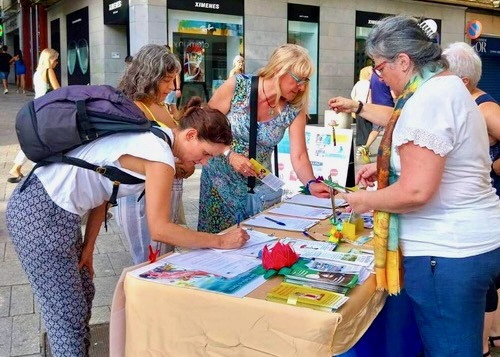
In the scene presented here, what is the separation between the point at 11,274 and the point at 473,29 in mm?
17014

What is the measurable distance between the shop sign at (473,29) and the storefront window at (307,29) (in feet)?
19.4

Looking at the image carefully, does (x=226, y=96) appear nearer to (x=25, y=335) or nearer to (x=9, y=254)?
(x=25, y=335)

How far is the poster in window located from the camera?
13.5 meters

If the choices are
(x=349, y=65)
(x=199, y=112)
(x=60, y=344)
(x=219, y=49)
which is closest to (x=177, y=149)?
(x=199, y=112)

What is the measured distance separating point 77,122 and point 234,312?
0.84 metres

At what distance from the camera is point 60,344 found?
2248 millimetres

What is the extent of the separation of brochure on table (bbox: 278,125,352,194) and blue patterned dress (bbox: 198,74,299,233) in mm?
1979

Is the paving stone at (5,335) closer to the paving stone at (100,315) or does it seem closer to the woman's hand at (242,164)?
the paving stone at (100,315)

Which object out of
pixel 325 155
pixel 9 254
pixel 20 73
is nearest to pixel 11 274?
pixel 9 254

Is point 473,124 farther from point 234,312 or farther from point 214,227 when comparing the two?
point 214,227

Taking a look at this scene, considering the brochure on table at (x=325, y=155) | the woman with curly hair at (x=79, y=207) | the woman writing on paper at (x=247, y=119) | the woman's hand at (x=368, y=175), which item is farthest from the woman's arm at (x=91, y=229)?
the brochure on table at (x=325, y=155)

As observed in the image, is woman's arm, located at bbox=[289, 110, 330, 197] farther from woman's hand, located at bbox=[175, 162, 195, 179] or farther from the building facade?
the building facade

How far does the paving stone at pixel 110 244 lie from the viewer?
16.6 feet

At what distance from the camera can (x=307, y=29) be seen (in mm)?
15086
